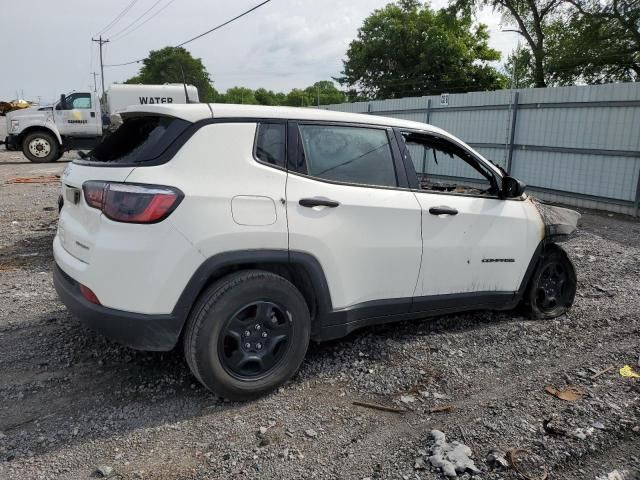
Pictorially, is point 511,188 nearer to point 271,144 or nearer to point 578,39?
point 271,144

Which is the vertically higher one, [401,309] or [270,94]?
[270,94]

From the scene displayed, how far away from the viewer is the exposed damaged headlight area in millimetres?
4508

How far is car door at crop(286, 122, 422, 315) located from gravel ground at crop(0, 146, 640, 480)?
1.89 ft

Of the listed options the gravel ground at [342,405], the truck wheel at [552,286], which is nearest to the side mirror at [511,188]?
the truck wheel at [552,286]

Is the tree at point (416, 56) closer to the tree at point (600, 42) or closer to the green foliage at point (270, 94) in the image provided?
the tree at point (600, 42)

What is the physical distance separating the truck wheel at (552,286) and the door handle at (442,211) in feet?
4.01

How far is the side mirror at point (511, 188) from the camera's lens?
164 inches

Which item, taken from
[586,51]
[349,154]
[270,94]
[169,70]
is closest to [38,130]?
[349,154]

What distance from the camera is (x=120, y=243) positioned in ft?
9.34

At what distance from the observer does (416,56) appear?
45.3 m

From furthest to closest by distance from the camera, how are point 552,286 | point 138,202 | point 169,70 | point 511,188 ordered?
1. point 169,70
2. point 552,286
3. point 511,188
4. point 138,202

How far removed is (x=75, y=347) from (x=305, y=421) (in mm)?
1900

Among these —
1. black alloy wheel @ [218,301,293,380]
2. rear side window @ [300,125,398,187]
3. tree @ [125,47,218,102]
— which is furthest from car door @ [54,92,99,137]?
tree @ [125,47,218,102]

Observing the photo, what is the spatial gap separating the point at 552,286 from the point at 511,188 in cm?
115
